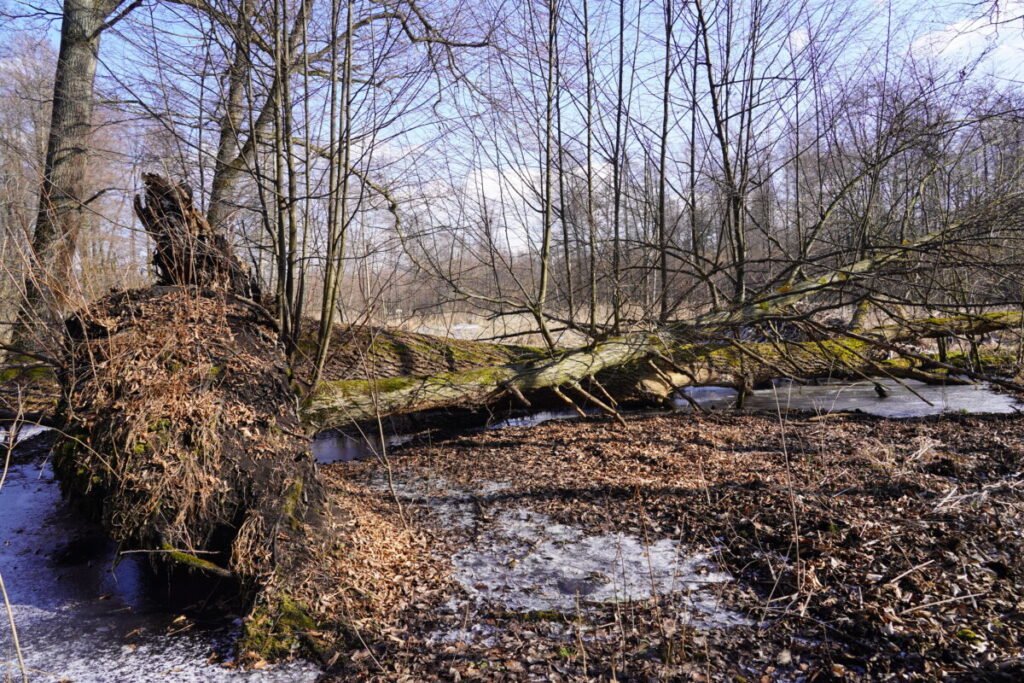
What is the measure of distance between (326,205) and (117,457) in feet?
9.81

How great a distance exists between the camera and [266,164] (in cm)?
666

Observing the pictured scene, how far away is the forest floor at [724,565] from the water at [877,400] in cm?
170

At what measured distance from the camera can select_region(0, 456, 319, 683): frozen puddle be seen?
315 cm

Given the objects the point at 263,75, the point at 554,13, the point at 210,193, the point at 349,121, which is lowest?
the point at 210,193

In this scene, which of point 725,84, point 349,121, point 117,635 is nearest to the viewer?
point 117,635

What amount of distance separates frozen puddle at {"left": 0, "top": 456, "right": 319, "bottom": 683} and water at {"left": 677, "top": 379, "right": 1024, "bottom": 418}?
20.7ft

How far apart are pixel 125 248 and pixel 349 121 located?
279 cm

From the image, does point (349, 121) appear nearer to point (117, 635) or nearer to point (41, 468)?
point (117, 635)

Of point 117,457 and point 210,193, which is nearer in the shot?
point 117,457

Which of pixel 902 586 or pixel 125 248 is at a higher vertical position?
pixel 125 248

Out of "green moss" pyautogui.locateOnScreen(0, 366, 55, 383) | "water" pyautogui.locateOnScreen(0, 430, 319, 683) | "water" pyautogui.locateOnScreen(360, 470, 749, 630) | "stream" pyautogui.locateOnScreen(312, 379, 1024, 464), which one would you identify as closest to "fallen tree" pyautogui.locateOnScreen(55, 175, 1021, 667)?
"water" pyautogui.locateOnScreen(0, 430, 319, 683)

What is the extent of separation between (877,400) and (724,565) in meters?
6.55

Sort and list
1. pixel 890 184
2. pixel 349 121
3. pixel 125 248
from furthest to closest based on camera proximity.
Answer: pixel 890 184, pixel 125 248, pixel 349 121

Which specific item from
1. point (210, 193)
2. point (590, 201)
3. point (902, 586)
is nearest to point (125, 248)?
point (210, 193)
